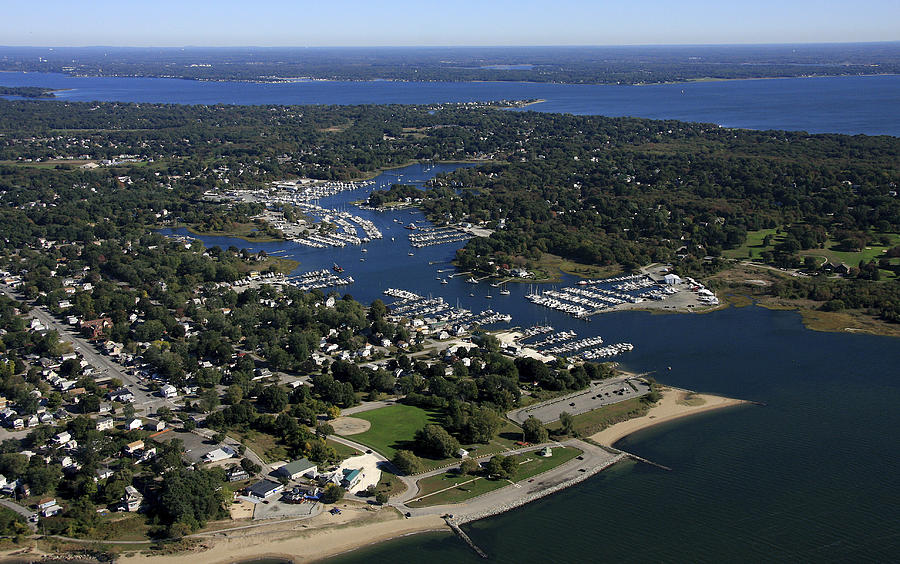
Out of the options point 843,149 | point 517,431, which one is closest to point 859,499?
point 517,431

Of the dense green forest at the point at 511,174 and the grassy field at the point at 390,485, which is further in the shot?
the dense green forest at the point at 511,174

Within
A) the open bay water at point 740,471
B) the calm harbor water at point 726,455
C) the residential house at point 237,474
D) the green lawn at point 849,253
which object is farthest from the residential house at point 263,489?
the green lawn at point 849,253

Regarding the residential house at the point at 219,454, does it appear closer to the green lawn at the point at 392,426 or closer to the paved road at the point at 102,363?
the green lawn at the point at 392,426

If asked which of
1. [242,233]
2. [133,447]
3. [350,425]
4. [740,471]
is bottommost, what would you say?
[740,471]

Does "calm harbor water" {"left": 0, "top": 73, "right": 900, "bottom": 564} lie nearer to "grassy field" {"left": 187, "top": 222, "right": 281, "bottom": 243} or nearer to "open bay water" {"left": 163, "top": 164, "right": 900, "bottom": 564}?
"open bay water" {"left": 163, "top": 164, "right": 900, "bottom": 564}

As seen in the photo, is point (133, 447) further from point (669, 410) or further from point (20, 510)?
point (669, 410)

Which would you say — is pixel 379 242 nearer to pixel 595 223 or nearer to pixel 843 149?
pixel 595 223

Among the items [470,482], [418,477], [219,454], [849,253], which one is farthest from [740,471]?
[849,253]
